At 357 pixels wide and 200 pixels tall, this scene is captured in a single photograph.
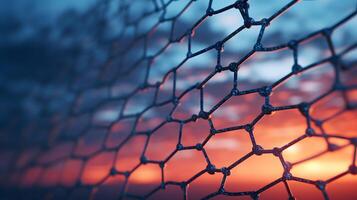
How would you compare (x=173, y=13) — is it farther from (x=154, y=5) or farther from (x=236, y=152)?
(x=236, y=152)

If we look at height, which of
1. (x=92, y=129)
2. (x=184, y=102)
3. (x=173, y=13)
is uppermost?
(x=173, y=13)

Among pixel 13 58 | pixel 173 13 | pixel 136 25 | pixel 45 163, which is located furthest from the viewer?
pixel 13 58

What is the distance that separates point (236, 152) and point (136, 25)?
59 cm

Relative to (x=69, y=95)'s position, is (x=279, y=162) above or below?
below

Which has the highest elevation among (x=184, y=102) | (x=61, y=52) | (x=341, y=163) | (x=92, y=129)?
(x=61, y=52)

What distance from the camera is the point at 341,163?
58 cm

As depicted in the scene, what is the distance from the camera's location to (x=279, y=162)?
0.65 m

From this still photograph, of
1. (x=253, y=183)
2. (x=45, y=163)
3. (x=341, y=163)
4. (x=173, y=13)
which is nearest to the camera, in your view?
(x=341, y=163)

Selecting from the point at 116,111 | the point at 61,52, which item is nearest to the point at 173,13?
the point at 116,111

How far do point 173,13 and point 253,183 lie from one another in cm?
51

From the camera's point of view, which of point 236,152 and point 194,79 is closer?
point 236,152

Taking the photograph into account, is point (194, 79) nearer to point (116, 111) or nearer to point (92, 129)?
point (116, 111)

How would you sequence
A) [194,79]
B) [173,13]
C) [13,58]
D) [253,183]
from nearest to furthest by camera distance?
[253,183] → [194,79] → [173,13] → [13,58]

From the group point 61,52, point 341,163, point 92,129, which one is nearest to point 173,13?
point 92,129
